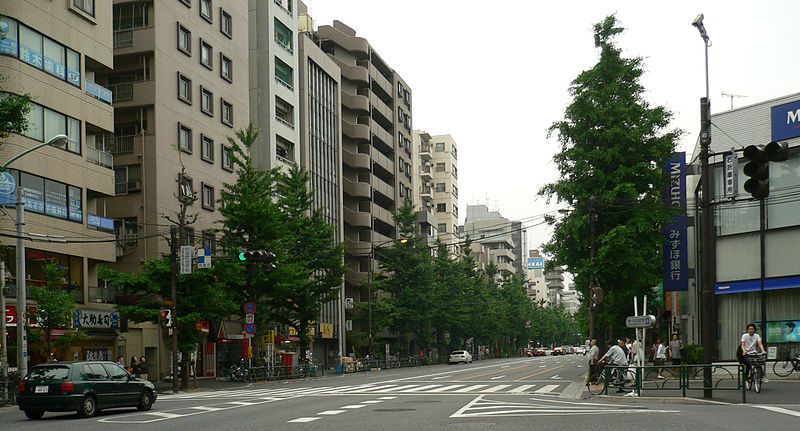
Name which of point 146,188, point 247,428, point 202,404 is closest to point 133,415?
point 202,404

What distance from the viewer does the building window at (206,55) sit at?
179ft

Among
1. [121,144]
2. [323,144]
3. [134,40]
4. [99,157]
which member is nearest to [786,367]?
[99,157]

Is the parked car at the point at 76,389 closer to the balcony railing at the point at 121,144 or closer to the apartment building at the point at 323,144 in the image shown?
the balcony railing at the point at 121,144

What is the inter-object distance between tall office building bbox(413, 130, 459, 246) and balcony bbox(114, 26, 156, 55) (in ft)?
248

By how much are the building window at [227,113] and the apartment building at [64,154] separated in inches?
500

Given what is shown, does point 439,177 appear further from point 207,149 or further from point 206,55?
point 207,149

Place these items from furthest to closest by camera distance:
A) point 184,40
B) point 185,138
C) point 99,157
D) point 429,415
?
1. point 184,40
2. point 185,138
3. point 99,157
4. point 429,415

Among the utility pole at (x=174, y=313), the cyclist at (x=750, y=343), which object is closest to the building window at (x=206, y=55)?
the utility pole at (x=174, y=313)

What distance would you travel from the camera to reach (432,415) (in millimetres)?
18891

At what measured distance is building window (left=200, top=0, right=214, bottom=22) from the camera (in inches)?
2173

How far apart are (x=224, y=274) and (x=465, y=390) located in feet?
Answer: 45.9

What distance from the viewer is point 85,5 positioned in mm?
42250

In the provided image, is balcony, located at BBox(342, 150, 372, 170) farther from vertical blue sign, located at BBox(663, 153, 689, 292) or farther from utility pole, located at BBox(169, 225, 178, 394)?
utility pole, located at BBox(169, 225, 178, 394)

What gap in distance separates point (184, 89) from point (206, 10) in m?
6.52
